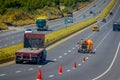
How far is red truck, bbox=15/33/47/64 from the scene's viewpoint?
36.9 meters

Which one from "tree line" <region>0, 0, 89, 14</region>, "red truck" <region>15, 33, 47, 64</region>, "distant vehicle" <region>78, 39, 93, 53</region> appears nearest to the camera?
"red truck" <region>15, 33, 47, 64</region>

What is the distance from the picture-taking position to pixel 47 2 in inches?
7008

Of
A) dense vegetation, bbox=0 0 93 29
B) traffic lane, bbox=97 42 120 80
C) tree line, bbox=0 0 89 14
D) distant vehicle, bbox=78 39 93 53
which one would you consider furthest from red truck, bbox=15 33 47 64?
tree line, bbox=0 0 89 14

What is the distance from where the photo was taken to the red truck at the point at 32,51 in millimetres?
36906

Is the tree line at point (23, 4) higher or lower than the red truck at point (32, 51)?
lower

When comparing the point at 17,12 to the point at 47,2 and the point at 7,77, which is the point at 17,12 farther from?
the point at 7,77

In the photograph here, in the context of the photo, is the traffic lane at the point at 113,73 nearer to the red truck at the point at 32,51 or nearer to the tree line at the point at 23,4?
the red truck at the point at 32,51

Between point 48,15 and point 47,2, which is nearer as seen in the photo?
point 48,15

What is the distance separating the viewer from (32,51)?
38.0 metres

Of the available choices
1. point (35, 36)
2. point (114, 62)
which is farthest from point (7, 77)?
point (114, 62)

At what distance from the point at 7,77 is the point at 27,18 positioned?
322 feet

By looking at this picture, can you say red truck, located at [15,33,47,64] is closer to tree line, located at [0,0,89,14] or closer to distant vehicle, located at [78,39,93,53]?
distant vehicle, located at [78,39,93,53]

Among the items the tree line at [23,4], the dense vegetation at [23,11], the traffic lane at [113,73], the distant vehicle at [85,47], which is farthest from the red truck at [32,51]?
the tree line at [23,4]

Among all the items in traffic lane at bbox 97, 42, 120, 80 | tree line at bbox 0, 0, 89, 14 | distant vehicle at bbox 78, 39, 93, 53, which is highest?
traffic lane at bbox 97, 42, 120, 80
